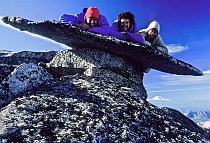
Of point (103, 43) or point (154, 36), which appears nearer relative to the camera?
point (103, 43)

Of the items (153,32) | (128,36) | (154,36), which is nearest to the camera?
(128,36)

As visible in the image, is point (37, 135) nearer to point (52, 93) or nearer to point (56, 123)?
point (56, 123)

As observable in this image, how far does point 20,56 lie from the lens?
10.3 metres

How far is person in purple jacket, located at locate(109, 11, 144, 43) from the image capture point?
893 centimetres

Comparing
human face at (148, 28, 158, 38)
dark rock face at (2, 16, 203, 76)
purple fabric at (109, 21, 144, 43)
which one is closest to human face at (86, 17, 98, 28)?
purple fabric at (109, 21, 144, 43)

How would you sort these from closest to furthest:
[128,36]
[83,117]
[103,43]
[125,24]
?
[83,117], [103,43], [128,36], [125,24]

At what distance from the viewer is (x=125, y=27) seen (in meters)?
9.40

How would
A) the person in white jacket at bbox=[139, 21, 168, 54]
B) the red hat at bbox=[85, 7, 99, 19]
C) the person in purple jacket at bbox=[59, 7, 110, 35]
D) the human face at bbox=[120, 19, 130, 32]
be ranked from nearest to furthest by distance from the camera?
the person in purple jacket at bbox=[59, 7, 110, 35] → the red hat at bbox=[85, 7, 99, 19] → the human face at bbox=[120, 19, 130, 32] → the person in white jacket at bbox=[139, 21, 168, 54]

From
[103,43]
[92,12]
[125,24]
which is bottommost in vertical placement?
[103,43]

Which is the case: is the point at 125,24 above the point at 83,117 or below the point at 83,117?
above

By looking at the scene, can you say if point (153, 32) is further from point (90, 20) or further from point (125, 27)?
point (90, 20)

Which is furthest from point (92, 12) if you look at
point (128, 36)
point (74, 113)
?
point (74, 113)

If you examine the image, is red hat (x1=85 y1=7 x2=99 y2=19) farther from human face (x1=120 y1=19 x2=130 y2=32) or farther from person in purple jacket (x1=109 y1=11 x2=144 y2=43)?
human face (x1=120 y1=19 x2=130 y2=32)

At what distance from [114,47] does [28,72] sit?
352cm
